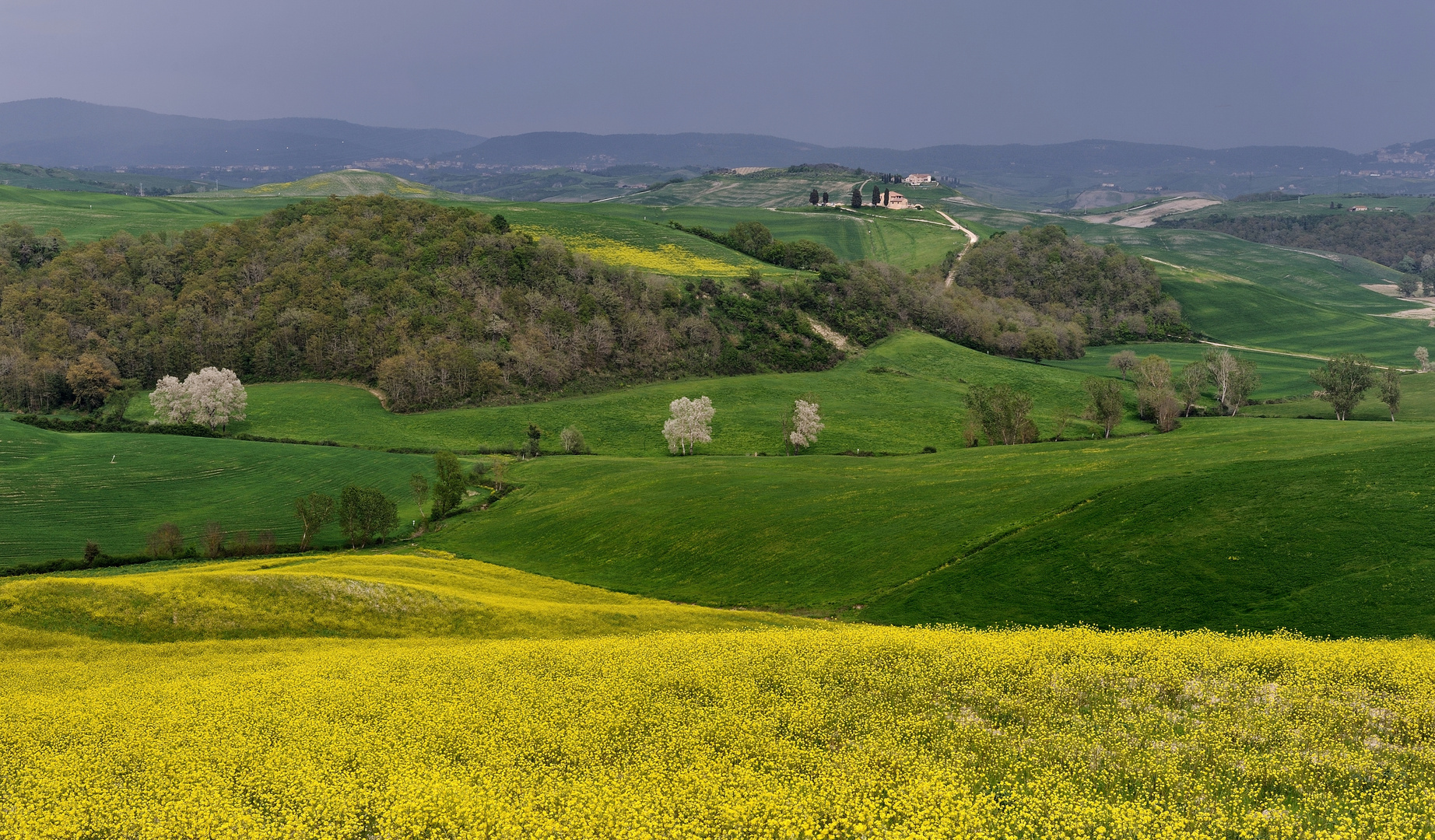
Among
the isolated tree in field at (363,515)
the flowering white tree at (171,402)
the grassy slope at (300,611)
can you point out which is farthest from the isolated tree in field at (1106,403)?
the flowering white tree at (171,402)

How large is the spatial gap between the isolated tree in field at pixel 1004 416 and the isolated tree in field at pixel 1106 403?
16272 mm

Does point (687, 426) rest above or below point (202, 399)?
below

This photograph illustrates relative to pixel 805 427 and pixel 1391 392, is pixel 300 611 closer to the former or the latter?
pixel 805 427

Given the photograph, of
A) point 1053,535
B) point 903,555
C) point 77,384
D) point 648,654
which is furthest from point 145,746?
point 77,384

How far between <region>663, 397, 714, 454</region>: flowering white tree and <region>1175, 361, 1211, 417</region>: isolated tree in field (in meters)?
87.8

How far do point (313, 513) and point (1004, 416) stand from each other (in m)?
101

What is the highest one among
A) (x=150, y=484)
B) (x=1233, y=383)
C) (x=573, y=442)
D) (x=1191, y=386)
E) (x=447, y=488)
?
(x=1233, y=383)

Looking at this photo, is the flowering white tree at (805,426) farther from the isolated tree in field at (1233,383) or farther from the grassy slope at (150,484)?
the isolated tree in field at (1233,383)

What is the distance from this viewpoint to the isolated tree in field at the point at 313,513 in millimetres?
96250

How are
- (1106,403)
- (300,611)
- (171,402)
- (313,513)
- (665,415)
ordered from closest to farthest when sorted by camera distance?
(300,611)
(313,513)
(1106,403)
(171,402)
(665,415)

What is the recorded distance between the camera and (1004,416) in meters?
126

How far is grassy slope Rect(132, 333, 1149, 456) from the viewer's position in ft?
477

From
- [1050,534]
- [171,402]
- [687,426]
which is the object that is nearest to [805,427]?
[687,426]

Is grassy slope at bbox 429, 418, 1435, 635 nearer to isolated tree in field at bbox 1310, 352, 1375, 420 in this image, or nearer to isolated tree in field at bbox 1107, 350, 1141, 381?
isolated tree in field at bbox 1310, 352, 1375, 420
